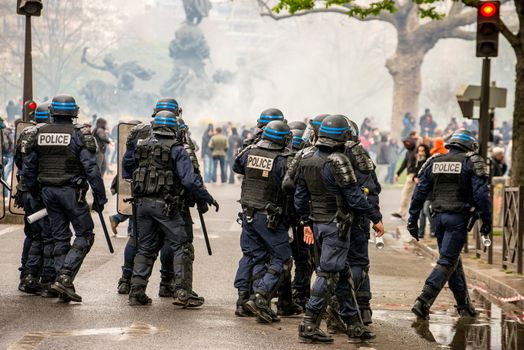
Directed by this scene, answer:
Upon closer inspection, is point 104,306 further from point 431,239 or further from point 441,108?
point 441,108

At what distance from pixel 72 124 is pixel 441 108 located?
73661mm

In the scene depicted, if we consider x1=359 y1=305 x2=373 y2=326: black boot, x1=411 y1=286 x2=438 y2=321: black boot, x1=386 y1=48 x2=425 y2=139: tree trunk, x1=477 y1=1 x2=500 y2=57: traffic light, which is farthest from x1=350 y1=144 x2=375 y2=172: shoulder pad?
x1=386 y1=48 x2=425 y2=139: tree trunk

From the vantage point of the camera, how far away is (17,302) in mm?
10742

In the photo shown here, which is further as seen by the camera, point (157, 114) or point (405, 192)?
point (405, 192)

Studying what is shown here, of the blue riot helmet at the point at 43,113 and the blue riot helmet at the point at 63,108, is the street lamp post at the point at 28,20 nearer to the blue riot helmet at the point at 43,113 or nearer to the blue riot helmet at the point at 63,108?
the blue riot helmet at the point at 43,113

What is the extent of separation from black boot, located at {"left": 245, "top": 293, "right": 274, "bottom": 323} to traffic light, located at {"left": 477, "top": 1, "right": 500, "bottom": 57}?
6386 mm

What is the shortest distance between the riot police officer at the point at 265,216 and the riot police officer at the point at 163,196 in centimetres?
46

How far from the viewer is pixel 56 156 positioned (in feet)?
36.1

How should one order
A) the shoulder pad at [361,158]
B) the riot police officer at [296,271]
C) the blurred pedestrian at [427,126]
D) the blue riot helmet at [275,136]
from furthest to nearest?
the blurred pedestrian at [427,126] → the riot police officer at [296,271] → the blue riot helmet at [275,136] → the shoulder pad at [361,158]

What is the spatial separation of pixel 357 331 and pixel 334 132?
1505 mm

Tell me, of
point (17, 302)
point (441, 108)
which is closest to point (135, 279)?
point (17, 302)

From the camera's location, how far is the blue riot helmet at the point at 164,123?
1073cm

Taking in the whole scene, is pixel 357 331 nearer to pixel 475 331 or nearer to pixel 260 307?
pixel 260 307

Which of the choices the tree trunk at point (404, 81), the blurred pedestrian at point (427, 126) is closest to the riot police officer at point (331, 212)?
the blurred pedestrian at point (427, 126)
